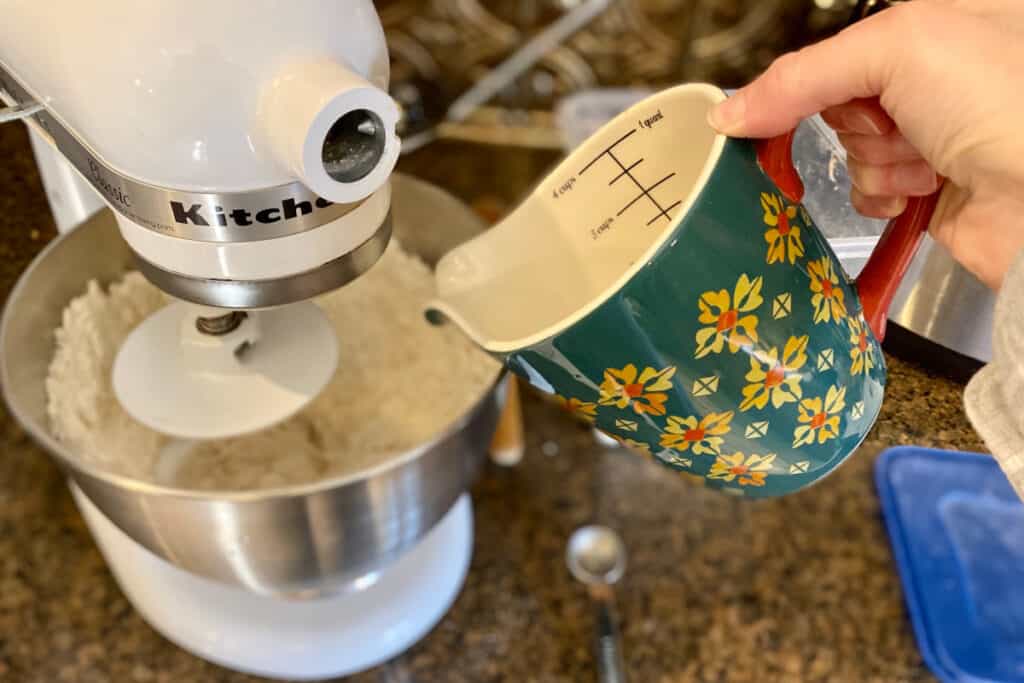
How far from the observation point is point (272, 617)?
624 mm

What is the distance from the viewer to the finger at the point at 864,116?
1.21ft

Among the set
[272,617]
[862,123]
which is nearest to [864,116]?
[862,123]

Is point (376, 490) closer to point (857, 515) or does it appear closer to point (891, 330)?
point (891, 330)

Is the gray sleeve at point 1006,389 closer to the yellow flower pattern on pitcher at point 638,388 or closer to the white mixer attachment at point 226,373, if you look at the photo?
the yellow flower pattern on pitcher at point 638,388

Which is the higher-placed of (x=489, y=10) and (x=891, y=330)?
(x=891, y=330)

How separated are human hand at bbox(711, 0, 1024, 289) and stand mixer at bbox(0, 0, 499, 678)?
0.49ft

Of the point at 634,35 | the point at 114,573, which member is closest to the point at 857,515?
the point at 114,573

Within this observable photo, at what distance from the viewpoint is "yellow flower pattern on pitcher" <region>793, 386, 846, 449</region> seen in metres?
0.37

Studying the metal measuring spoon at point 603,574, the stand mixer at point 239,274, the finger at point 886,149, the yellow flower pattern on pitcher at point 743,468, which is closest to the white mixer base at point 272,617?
the stand mixer at point 239,274

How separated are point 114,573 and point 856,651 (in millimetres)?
536

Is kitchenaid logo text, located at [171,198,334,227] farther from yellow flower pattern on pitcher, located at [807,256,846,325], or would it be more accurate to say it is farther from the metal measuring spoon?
the metal measuring spoon

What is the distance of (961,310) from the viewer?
456 millimetres

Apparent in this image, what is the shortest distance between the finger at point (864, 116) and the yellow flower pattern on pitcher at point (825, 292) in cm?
6

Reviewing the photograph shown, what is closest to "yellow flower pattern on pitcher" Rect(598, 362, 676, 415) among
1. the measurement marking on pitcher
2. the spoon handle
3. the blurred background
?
the measurement marking on pitcher
